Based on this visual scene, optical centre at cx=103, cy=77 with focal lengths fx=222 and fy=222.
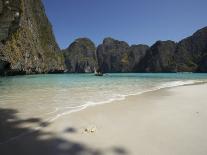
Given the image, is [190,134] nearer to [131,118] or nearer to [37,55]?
[131,118]

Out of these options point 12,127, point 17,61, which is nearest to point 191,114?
point 12,127

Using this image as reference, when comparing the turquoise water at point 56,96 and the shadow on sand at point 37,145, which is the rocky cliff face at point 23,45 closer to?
the turquoise water at point 56,96

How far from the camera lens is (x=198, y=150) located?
373 cm

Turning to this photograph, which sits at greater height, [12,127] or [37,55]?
[37,55]

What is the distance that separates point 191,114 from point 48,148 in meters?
4.64

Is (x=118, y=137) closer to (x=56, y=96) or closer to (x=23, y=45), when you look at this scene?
(x=56, y=96)

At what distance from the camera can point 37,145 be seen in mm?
3982

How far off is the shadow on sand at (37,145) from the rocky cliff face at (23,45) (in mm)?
17341

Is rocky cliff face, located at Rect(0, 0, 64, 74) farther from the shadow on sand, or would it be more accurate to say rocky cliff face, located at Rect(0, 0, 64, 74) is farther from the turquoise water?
the shadow on sand

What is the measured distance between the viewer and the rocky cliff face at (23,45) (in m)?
35.0

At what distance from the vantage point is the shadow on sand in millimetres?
3664

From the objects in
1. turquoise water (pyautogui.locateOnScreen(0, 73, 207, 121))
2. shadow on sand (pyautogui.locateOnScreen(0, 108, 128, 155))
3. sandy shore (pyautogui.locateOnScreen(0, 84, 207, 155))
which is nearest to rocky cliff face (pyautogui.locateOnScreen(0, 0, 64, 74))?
turquoise water (pyautogui.locateOnScreen(0, 73, 207, 121))

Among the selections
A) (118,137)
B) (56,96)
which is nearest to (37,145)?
(118,137)

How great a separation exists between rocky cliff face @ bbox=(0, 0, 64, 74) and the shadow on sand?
17341mm
